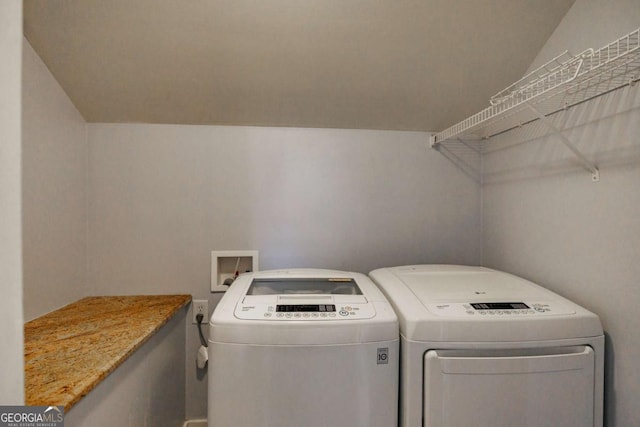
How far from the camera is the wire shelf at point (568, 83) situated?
747mm

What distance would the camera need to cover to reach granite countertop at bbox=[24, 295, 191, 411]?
0.74 meters

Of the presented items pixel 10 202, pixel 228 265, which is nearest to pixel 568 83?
pixel 10 202

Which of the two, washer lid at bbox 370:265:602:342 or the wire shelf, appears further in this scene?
washer lid at bbox 370:265:602:342

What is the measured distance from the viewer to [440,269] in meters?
1.35

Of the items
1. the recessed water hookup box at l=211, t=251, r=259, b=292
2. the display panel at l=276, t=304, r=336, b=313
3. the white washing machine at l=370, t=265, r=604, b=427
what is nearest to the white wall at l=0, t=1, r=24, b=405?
the display panel at l=276, t=304, r=336, b=313

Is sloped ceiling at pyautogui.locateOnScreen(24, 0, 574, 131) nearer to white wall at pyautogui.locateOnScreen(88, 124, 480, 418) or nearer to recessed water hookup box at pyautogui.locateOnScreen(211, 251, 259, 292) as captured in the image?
white wall at pyautogui.locateOnScreen(88, 124, 480, 418)

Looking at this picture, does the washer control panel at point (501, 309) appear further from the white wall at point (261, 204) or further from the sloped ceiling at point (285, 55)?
the sloped ceiling at point (285, 55)

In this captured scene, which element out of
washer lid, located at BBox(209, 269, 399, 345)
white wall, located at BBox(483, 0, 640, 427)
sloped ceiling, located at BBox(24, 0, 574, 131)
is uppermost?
sloped ceiling, located at BBox(24, 0, 574, 131)

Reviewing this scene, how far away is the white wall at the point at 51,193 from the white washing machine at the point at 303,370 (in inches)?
32.3

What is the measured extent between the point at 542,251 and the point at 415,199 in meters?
0.59

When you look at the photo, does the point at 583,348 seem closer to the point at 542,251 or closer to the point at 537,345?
the point at 537,345

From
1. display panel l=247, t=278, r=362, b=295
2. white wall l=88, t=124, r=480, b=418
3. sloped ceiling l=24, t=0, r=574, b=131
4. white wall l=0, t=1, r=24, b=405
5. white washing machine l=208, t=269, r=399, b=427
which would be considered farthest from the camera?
white wall l=88, t=124, r=480, b=418

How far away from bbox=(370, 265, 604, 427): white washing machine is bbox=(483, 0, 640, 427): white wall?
92mm

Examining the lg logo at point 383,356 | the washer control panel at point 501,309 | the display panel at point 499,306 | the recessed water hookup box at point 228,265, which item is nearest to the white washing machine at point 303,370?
the lg logo at point 383,356
